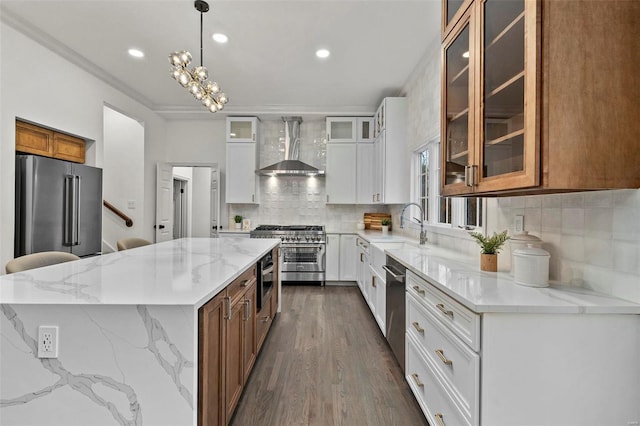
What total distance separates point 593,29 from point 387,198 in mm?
3236

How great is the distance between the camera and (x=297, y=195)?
5797 mm

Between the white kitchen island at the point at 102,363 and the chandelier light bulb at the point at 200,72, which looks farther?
the chandelier light bulb at the point at 200,72

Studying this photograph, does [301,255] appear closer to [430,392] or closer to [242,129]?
[242,129]

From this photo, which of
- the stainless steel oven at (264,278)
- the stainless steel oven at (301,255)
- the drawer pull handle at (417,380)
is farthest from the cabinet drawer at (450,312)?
the stainless steel oven at (301,255)

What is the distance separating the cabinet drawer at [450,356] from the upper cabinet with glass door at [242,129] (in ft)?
13.8

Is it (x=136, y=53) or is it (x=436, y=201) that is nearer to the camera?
(x=436, y=201)

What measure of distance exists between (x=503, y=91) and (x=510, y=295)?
0.90m

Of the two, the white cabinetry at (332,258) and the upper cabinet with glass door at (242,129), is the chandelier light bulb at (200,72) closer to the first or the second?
the upper cabinet with glass door at (242,129)

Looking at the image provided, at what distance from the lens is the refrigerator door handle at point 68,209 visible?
333cm

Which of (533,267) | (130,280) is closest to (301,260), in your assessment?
(130,280)

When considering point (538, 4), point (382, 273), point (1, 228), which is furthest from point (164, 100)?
point (538, 4)

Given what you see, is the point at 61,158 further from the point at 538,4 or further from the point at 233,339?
the point at 538,4

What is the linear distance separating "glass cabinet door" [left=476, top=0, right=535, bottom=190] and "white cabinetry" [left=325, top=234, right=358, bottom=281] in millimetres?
3799

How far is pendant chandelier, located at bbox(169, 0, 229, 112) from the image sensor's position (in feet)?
7.91
